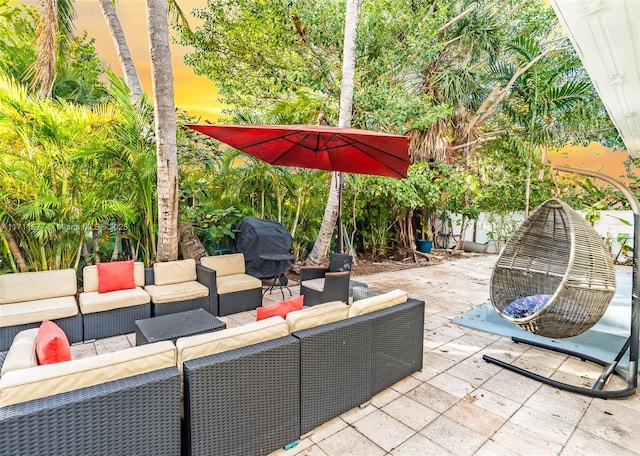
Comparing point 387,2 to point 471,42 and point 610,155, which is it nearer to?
point 471,42

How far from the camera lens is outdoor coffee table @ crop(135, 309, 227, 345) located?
10.1 ft

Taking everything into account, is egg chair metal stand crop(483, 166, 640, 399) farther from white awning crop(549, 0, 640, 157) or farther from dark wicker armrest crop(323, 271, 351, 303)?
dark wicker armrest crop(323, 271, 351, 303)

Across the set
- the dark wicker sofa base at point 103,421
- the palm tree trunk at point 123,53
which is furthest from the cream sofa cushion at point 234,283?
the palm tree trunk at point 123,53

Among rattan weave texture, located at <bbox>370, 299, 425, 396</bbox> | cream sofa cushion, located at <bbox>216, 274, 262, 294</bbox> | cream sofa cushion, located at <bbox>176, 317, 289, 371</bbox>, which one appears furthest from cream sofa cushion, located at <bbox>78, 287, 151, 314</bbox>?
rattan weave texture, located at <bbox>370, 299, 425, 396</bbox>

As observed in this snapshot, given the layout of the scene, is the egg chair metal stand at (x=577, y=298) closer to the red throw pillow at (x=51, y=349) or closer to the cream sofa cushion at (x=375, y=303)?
the cream sofa cushion at (x=375, y=303)

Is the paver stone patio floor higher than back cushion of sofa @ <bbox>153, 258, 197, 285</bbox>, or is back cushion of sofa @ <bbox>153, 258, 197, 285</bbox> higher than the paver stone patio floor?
back cushion of sofa @ <bbox>153, 258, 197, 285</bbox>

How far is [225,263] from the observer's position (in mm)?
5238

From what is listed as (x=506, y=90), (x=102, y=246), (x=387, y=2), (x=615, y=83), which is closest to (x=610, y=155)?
(x=506, y=90)

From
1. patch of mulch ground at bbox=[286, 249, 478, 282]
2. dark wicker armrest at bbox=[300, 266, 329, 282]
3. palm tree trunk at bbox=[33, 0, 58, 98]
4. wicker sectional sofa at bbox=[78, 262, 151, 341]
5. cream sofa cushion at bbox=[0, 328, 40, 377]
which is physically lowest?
patch of mulch ground at bbox=[286, 249, 478, 282]

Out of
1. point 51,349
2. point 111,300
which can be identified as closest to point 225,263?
point 111,300

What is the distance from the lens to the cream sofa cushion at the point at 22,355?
178 centimetres

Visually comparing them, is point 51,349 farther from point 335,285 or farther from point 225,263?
point 225,263

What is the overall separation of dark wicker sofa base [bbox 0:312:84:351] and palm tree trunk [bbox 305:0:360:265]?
4.26 meters

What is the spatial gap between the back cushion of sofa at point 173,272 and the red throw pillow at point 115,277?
33 centimetres
